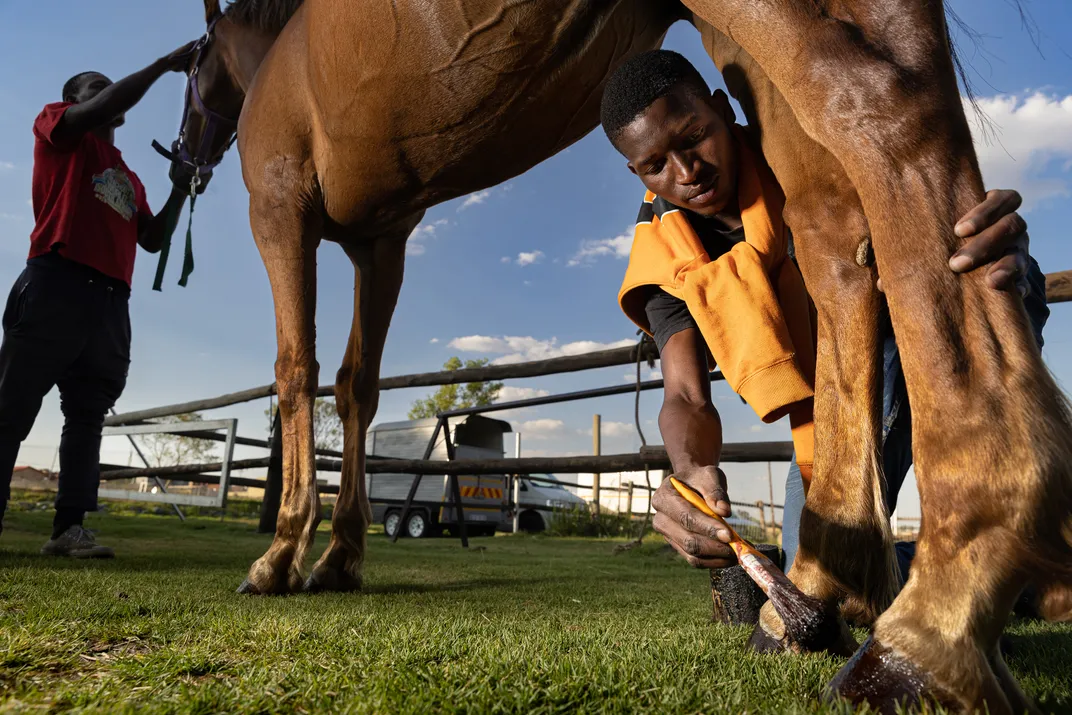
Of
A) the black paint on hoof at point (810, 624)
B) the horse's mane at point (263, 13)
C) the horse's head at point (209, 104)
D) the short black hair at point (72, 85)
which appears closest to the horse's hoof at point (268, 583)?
the black paint on hoof at point (810, 624)

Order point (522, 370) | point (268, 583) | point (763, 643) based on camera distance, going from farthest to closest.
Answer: point (522, 370), point (268, 583), point (763, 643)

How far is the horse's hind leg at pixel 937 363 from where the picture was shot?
69 cm

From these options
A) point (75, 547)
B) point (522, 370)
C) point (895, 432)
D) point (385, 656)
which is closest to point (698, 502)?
point (385, 656)

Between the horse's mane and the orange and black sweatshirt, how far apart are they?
89.5 inches

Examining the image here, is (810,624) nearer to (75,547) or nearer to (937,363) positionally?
(937,363)

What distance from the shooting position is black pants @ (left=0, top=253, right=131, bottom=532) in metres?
3.02

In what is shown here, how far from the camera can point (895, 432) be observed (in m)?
1.54

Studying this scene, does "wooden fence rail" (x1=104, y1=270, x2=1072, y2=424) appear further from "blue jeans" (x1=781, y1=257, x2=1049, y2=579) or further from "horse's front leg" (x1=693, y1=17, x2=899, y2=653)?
"horse's front leg" (x1=693, y1=17, x2=899, y2=653)

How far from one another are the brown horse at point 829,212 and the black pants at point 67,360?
1.37 meters

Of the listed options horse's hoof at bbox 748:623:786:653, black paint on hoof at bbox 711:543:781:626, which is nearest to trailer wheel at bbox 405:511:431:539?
black paint on hoof at bbox 711:543:781:626

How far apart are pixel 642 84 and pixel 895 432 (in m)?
0.96

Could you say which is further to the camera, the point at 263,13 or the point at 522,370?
the point at 522,370

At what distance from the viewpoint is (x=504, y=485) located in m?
13.5

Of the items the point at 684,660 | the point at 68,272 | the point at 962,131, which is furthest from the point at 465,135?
the point at 68,272
